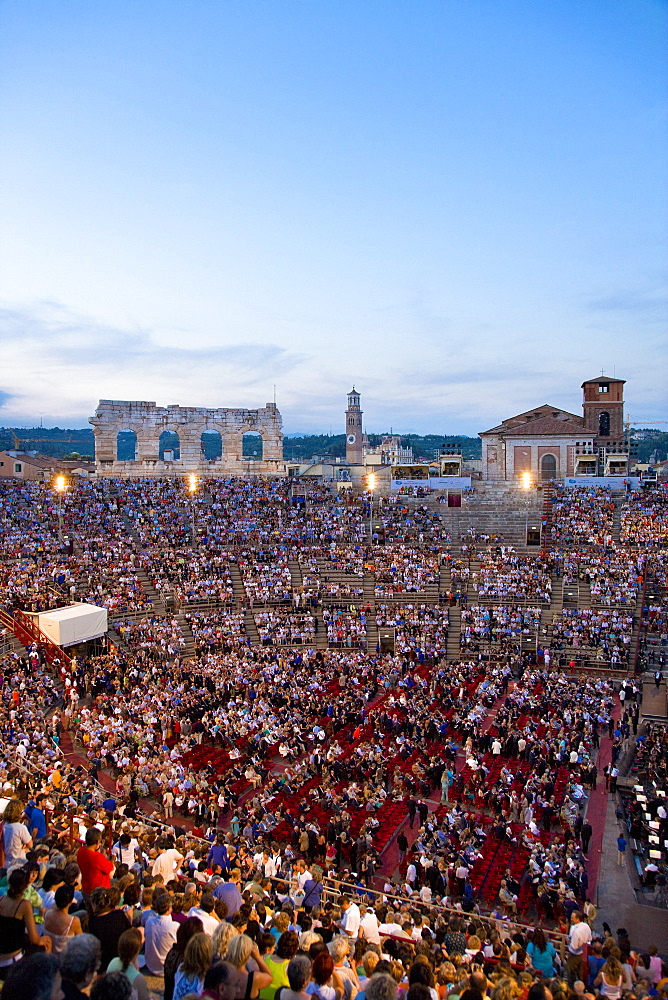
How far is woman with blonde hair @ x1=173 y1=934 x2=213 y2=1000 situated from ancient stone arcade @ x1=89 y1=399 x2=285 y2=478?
140 feet

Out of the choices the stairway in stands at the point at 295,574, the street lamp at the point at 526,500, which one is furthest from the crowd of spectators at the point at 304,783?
the street lamp at the point at 526,500

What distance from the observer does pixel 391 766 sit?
58.9ft

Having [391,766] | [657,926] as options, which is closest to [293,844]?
[391,766]

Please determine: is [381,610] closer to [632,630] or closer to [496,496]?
[632,630]

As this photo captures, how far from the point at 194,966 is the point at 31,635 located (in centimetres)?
2278

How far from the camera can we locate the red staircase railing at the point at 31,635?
80.8ft

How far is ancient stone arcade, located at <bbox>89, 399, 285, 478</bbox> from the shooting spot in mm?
47281

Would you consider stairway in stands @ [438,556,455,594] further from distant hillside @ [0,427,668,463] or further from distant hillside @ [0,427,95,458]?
distant hillside @ [0,427,95,458]

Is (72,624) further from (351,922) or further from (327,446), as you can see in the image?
(327,446)

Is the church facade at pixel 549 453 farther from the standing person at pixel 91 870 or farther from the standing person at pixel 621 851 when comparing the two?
the standing person at pixel 91 870

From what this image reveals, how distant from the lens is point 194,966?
5043 mm

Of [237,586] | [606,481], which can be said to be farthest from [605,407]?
[237,586]

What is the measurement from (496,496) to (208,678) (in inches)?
1069

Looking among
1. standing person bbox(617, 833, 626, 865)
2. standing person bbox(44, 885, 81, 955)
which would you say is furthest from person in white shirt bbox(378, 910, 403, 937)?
standing person bbox(617, 833, 626, 865)
